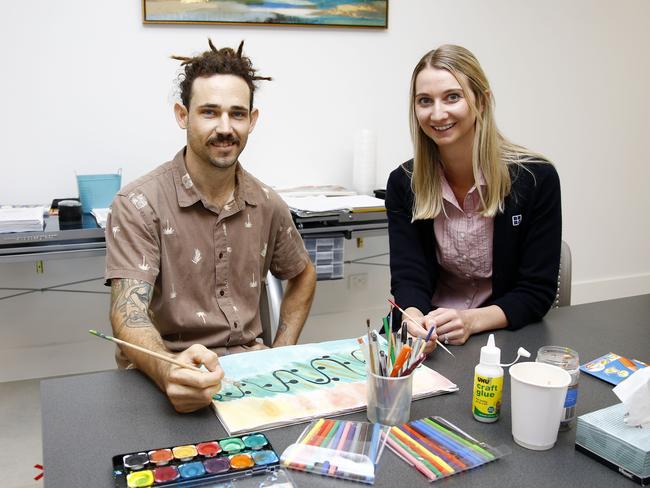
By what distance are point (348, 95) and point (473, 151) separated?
5.08 ft

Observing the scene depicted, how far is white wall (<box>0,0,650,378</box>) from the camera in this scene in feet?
8.13

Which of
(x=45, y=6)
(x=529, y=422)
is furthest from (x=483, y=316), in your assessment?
(x=45, y=6)

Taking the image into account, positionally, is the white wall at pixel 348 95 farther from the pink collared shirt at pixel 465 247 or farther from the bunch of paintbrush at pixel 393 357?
the bunch of paintbrush at pixel 393 357

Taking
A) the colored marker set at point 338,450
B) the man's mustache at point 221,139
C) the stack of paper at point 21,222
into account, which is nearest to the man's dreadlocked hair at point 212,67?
the man's mustache at point 221,139

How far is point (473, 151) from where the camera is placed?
1.56 meters

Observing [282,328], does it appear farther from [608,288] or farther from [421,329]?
[608,288]

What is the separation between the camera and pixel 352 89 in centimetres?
301

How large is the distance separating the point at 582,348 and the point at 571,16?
109 inches

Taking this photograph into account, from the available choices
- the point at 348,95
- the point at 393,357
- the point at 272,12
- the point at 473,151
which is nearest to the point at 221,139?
the point at 473,151

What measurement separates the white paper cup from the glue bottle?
0.12 ft

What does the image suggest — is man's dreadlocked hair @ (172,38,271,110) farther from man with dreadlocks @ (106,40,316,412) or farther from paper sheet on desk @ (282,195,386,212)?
paper sheet on desk @ (282,195,386,212)

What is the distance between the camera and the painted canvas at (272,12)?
8.42 feet

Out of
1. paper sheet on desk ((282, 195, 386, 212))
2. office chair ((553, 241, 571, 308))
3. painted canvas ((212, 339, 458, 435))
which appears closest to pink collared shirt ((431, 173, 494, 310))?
office chair ((553, 241, 571, 308))

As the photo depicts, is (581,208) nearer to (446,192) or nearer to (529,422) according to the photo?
(446,192)
